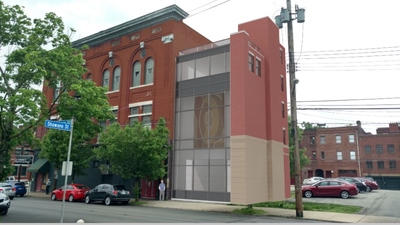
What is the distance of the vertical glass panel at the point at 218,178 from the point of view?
24.1 meters

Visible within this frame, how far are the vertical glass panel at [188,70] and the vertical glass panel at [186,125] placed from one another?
312cm

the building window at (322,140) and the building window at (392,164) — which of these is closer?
the building window at (392,164)

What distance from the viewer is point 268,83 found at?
2522 cm

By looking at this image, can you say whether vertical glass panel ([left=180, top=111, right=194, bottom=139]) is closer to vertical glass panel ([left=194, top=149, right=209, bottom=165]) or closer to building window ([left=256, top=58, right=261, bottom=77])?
vertical glass panel ([left=194, top=149, right=209, bottom=165])

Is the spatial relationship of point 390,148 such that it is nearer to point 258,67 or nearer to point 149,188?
point 258,67

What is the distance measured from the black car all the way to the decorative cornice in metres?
15.3

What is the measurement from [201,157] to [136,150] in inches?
206

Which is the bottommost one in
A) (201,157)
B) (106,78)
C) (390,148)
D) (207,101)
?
(201,157)

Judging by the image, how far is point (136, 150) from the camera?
77.1ft

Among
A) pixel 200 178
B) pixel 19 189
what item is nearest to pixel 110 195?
pixel 200 178

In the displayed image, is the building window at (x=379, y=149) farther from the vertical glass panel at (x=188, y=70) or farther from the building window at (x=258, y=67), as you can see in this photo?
the vertical glass panel at (x=188, y=70)

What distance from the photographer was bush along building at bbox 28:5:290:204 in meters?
21.8

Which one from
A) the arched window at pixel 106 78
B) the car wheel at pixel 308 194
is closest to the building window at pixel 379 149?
the car wheel at pixel 308 194

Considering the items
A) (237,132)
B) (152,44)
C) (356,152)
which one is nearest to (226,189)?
(237,132)
